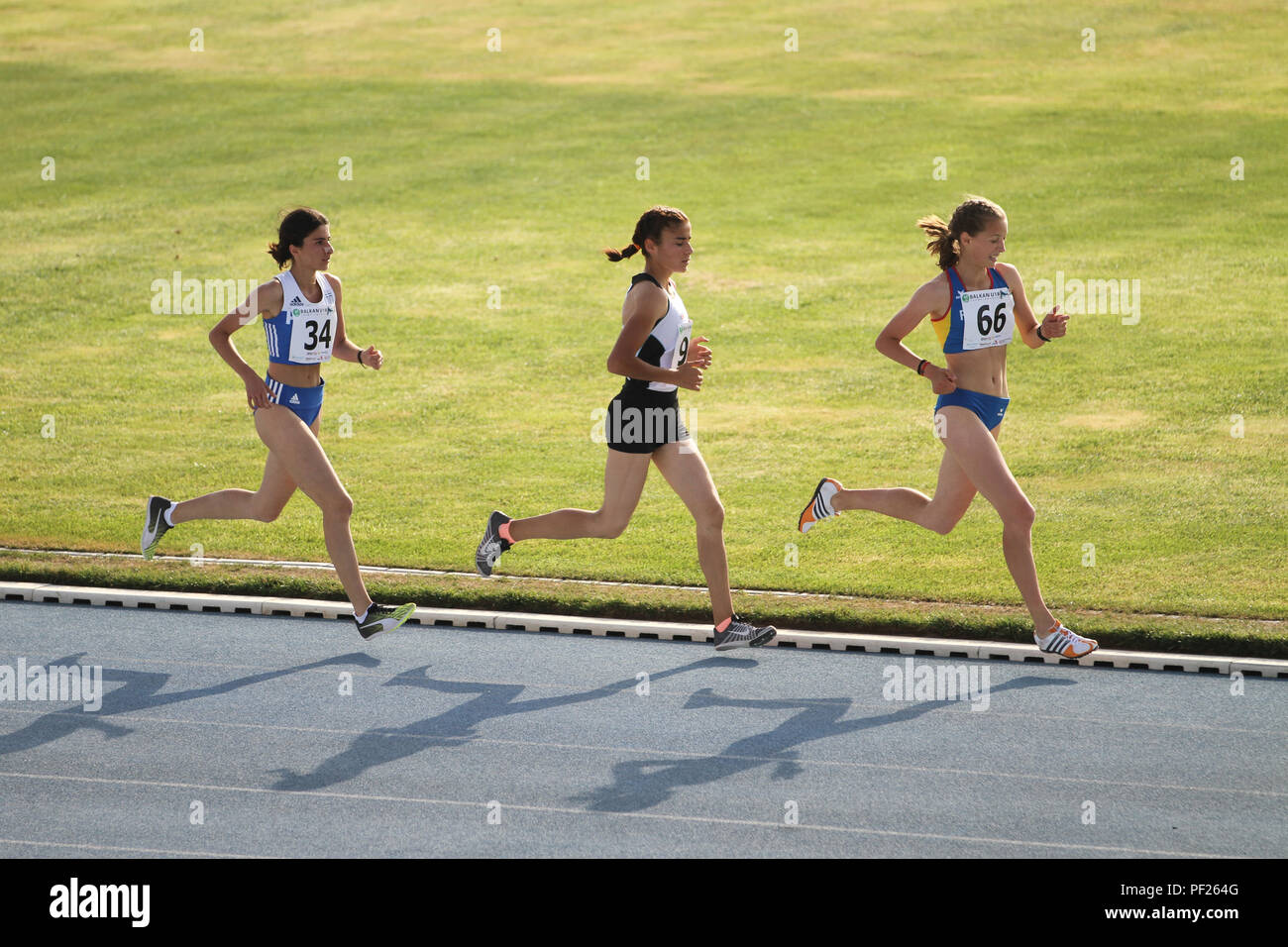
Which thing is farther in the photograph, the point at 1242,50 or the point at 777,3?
the point at 777,3

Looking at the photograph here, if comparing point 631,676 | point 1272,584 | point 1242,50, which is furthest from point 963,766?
point 1242,50

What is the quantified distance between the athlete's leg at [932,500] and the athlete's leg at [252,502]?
321cm

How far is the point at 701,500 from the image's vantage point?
8086mm

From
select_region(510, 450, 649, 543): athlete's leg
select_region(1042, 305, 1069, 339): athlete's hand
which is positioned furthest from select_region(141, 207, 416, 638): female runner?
select_region(1042, 305, 1069, 339): athlete's hand

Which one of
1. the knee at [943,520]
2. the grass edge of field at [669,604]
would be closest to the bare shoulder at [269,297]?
the grass edge of field at [669,604]

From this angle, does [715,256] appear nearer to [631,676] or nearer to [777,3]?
[631,676]

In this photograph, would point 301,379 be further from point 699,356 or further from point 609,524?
point 699,356

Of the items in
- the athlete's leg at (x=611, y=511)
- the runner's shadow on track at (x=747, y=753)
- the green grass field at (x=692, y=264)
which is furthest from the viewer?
the green grass field at (x=692, y=264)

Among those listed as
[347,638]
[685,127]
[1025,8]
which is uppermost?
[1025,8]

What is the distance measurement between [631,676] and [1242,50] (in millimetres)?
24657

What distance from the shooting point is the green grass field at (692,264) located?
447 inches

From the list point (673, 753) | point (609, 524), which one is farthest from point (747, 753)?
point (609, 524)

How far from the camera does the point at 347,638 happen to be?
896cm

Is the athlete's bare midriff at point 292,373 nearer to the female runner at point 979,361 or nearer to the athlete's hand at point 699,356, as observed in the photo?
the athlete's hand at point 699,356
